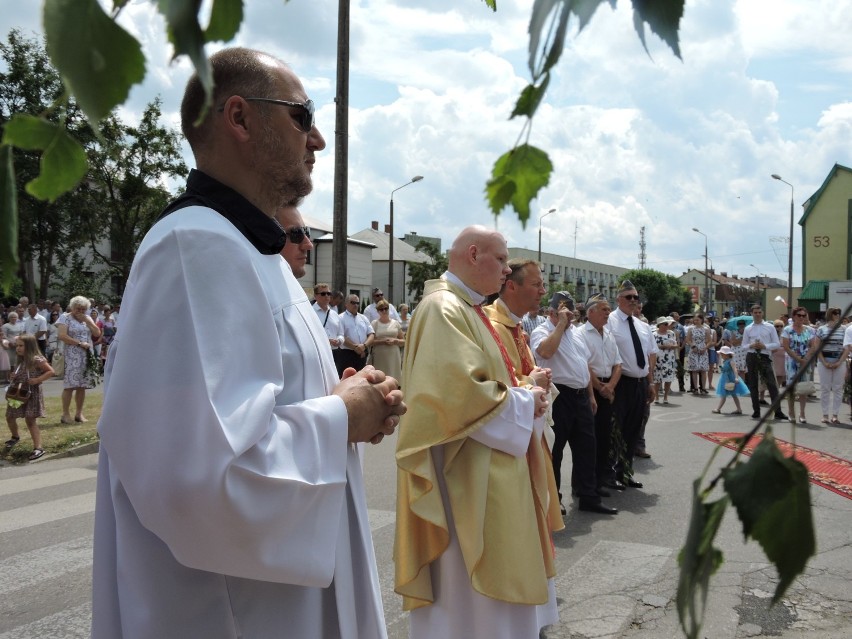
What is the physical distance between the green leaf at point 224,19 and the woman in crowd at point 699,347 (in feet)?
55.0

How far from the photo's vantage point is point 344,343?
11.7 m

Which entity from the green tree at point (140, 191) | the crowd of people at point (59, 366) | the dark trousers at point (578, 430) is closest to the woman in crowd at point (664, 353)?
the dark trousers at point (578, 430)

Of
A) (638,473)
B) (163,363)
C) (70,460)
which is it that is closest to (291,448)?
(163,363)

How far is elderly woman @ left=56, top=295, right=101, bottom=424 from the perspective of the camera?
31.3 feet

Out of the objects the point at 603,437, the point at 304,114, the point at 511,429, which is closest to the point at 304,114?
the point at 304,114

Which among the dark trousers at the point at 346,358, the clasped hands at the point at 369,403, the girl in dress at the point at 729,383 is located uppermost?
the clasped hands at the point at 369,403

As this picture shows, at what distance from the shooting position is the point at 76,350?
9758 millimetres

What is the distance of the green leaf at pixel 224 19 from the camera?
589mm

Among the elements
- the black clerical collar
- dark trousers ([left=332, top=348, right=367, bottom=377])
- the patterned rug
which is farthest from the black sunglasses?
dark trousers ([left=332, top=348, right=367, bottom=377])

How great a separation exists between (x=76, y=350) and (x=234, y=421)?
31.6 feet

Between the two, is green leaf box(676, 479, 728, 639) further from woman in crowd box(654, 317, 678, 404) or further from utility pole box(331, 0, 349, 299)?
woman in crowd box(654, 317, 678, 404)

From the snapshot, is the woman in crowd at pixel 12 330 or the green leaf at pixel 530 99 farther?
the woman in crowd at pixel 12 330

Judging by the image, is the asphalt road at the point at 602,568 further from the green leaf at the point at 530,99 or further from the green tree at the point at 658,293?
the green tree at the point at 658,293

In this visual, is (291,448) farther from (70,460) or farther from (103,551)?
(70,460)
